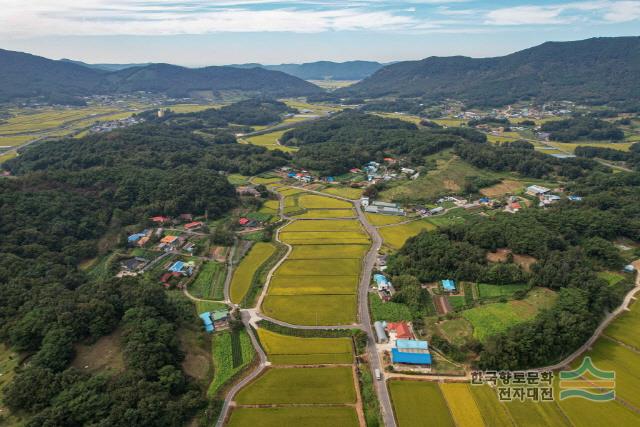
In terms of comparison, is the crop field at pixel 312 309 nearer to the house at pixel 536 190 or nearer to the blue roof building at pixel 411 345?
the blue roof building at pixel 411 345

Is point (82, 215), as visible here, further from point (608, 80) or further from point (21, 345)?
point (608, 80)

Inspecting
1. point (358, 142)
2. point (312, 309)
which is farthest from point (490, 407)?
point (358, 142)

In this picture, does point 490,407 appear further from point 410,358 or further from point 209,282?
point 209,282

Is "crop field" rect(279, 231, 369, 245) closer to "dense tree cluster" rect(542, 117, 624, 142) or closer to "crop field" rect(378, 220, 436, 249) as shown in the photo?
"crop field" rect(378, 220, 436, 249)

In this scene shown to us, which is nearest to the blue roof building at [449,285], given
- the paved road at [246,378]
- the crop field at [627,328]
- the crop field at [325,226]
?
the crop field at [627,328]

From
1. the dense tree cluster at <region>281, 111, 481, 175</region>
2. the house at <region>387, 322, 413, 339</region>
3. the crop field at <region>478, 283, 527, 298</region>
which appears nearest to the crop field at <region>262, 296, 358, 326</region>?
the house at <region>387, 322, 413, 339</region>

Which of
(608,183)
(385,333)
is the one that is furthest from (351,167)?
(385,333)
